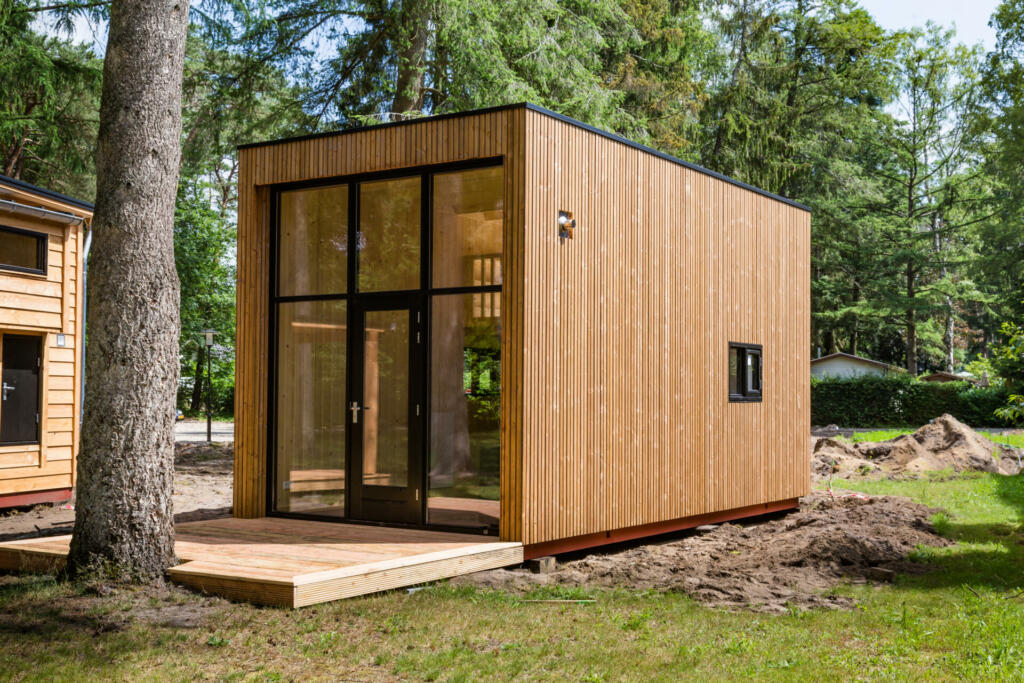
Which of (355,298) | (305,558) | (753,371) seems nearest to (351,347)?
(355,298)

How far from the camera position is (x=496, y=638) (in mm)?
5078

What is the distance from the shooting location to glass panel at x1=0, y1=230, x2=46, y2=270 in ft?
32.3

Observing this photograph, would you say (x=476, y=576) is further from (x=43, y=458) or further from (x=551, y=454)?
(x=43, y=458)

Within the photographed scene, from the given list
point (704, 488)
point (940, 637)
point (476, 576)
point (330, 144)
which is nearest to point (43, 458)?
point (330, 144)

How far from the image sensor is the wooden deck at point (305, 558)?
5625 mm

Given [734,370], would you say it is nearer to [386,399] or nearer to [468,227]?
[468,227]

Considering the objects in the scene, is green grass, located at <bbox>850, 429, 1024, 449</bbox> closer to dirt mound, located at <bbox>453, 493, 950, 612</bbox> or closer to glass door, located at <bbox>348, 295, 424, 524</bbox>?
dirt mound, located at <bbox>453, 493, 950, 612</bbox>

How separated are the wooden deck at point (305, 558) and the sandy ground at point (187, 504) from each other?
1.94 meters

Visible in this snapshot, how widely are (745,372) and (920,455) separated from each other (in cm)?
683

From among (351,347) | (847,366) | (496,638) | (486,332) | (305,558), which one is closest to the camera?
(496,638)

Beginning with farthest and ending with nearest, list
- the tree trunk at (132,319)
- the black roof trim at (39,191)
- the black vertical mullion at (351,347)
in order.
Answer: the black roof trim at (39,191) → the black vertical mullion at (351,347) → the tree trunk at (132,319)

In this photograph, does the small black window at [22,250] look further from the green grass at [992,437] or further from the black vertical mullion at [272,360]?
the green grass at [992,437]

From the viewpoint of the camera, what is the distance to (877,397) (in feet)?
84.8

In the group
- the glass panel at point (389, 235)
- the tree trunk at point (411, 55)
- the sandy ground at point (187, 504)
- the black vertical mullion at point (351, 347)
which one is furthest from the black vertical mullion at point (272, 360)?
the tree trunk at point (411, 55)
